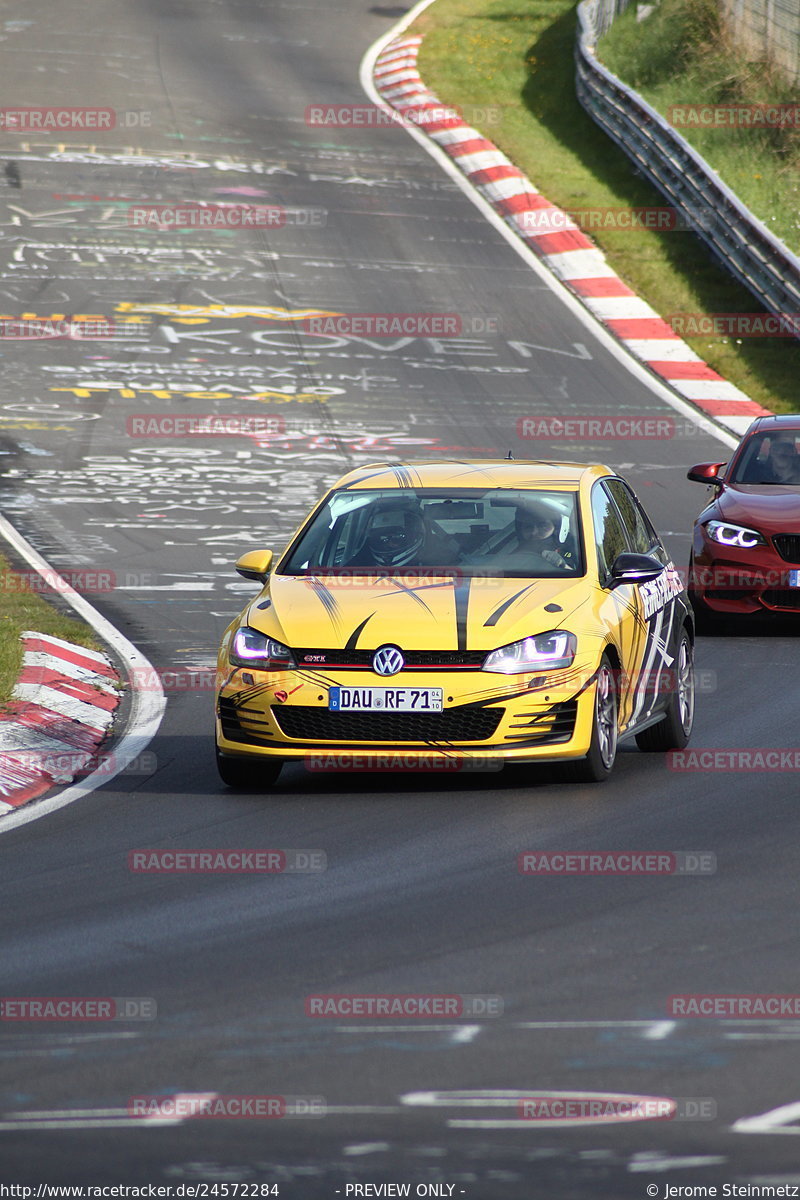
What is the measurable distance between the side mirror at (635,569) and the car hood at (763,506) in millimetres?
4803

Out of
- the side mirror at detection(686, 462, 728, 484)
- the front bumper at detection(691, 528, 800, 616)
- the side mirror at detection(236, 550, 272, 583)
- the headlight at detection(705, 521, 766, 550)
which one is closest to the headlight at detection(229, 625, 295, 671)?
the side mirror at detection(236, 550, 272, 583)

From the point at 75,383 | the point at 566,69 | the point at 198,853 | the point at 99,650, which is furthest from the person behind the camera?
the point at 566,69

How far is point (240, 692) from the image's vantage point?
353 inches

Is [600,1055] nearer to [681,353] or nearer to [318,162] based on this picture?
[681,353]

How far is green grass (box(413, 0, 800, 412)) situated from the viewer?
25.3 metres

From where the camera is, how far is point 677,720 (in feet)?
33.2

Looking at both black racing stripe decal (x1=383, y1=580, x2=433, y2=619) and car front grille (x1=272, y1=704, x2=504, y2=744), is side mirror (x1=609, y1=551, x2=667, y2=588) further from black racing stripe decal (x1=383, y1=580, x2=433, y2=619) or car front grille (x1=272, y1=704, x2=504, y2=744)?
car front grille (x1=272, y1=704, x2=504, y2=744)

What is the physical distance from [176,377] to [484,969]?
17.8 m

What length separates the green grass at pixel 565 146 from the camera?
2527cm

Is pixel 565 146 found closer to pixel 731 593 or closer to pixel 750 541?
pixel 750 541

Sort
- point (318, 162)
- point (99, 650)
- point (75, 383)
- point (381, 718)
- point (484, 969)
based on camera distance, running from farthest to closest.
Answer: point (318, 162), point (75, 383), point (99, 650), point (381, 718), point (484, 969)

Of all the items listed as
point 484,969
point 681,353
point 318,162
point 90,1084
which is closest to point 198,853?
point 484,969

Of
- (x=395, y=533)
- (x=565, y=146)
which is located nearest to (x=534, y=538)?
(x=395, y=533)

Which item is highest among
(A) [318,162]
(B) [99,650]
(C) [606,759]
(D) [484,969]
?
(D) [484,969]
